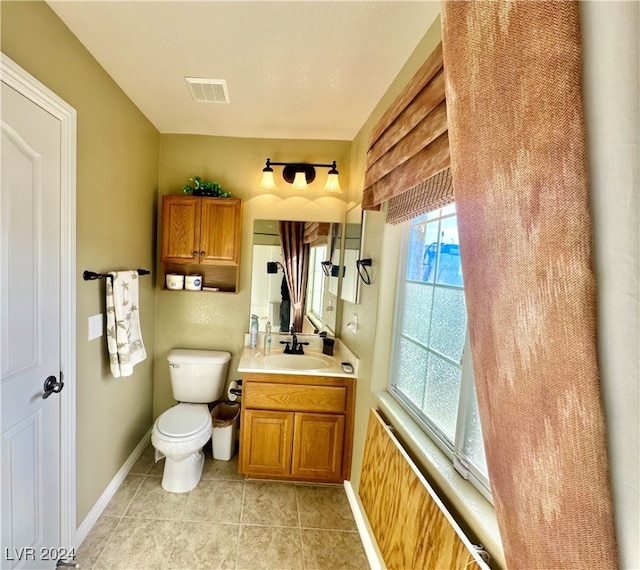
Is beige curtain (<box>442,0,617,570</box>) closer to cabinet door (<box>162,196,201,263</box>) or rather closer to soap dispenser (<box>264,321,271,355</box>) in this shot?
soap dispenser (<box>264,321,271,355</box>)

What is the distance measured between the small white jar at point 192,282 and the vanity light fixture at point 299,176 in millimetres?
881

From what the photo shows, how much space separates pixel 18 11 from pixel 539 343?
1836 millimetres

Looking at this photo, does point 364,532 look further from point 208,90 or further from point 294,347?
point 208,90

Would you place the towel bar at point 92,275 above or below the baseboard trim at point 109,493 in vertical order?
above

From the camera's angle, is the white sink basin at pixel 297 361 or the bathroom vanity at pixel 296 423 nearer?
the bathroom vanity at pixel 296 423

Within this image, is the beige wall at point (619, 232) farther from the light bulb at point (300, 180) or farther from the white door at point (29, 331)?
the light bulb at point (300, 180)

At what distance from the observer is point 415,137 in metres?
0.99

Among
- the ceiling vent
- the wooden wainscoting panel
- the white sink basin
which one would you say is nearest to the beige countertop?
the white sink basin

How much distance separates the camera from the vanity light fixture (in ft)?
7.32

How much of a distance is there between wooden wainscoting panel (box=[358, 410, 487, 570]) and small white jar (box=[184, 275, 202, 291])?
5.28 feet

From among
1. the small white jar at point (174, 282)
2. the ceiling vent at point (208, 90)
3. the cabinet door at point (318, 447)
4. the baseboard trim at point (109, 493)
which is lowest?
the baseboard trim at point (109, 493)

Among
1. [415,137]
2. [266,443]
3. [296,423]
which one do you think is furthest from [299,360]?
[415,137]

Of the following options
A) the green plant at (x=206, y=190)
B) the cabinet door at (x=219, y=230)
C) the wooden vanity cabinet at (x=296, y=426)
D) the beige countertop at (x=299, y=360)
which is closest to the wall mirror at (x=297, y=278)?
the beige countertop at (x=299, y=360)

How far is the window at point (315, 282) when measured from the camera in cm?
245
